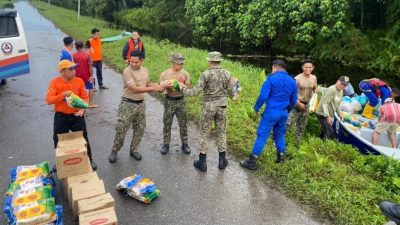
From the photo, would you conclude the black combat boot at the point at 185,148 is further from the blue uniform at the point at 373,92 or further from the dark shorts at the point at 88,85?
the blue uniform at the point at 373,92

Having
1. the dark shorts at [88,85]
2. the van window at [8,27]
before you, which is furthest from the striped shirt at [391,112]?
the van window at [8,27]

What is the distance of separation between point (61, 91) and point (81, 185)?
154 cm

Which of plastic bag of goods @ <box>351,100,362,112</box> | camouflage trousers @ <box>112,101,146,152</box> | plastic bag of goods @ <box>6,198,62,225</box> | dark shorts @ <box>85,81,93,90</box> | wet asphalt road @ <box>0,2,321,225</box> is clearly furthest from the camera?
plastic bag of goods @ <box>351,100,362,112</box>

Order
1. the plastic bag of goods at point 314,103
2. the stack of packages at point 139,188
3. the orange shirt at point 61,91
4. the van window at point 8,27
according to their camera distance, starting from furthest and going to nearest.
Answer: the van window at point 8,27 → the plastic bag of goods at point 314,103 → the orange shirt at point 61,91 → the stack of packages at point 139,188

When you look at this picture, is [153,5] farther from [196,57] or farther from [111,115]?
[111,115]

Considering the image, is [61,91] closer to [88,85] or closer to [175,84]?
[175,84]

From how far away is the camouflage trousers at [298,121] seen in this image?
26.7 ft

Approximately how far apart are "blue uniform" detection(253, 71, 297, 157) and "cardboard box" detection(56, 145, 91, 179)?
3.03m

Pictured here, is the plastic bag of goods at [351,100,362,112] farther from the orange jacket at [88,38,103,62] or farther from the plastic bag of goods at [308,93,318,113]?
the orange jacket at [88,38,103,62]

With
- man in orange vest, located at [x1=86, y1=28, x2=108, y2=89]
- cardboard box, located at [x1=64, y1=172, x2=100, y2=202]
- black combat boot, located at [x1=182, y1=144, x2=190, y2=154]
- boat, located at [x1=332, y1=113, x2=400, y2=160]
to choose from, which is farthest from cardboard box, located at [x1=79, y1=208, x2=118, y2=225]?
man in orange vest, located at [x1=86, y1=28, x2=108, y2=89]

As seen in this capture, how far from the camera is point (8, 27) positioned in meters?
9.18

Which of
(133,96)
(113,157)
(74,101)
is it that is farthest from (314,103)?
(74,101)

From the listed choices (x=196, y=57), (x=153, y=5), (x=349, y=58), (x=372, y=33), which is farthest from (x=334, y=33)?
(x=153, y=5)

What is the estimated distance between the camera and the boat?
26.0ft
